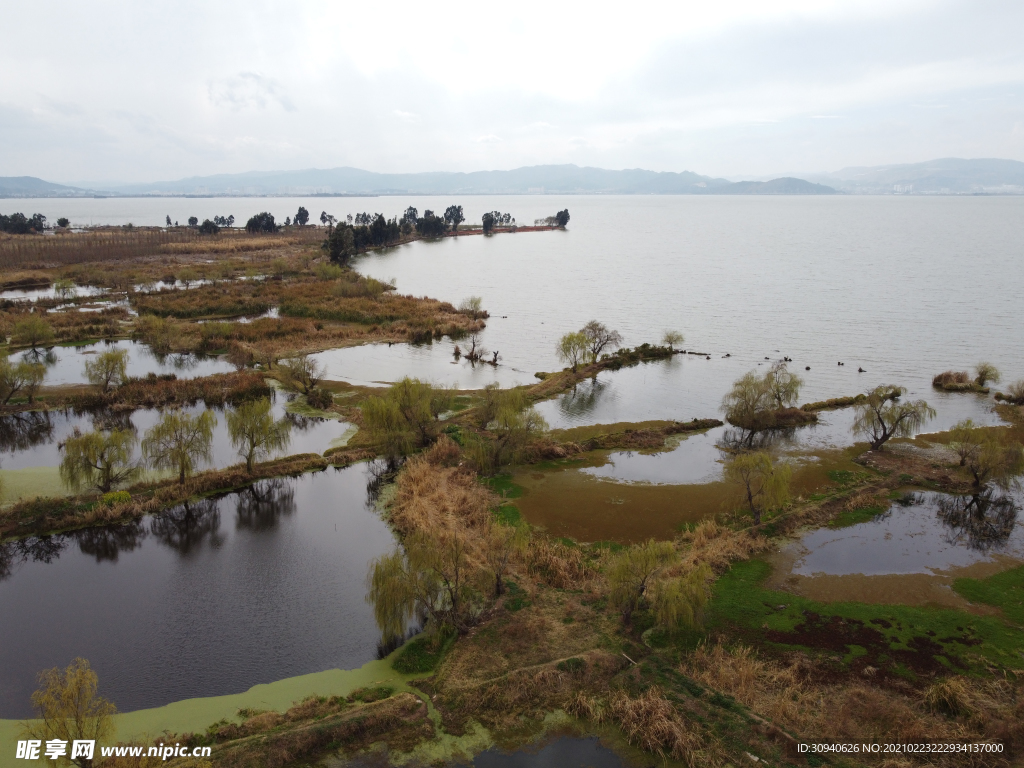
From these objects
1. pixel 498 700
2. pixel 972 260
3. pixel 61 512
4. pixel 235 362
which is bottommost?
pixel 498 700

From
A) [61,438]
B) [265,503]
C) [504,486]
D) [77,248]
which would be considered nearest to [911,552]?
[504,486]

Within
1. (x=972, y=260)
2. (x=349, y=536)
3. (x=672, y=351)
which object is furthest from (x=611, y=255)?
(x=349, y=536)

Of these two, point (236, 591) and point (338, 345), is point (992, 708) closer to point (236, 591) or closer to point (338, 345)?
point (236, 591)

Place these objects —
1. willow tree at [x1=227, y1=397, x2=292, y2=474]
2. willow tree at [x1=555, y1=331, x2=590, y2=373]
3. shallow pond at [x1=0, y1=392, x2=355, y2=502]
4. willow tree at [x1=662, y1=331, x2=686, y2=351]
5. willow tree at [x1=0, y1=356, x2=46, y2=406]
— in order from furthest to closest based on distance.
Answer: willow tree at [x1=662, y1=331, x2=686, y2=351], willow tree at [x1=555, y1=331, x2=590, y2=373], willow tree at [x1=0, y1=356, x2=46, y2=406], willow tree at [x1=227, y1=397, x2=292, y2=474], shallow pond at [x1=0, y1=392, x2=355, y2=502]

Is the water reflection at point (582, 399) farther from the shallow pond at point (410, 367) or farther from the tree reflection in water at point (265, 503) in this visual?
the tree reflection in water at point (265, 503)

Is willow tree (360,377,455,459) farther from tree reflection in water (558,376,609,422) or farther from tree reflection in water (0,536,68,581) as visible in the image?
tree reflection in water (0,536,68,581)

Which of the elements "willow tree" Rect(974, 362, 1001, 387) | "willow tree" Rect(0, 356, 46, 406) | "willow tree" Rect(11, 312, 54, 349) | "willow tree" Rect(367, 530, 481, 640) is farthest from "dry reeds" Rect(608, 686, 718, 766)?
"willow tree" Rect(11, 312, 54, 349)
